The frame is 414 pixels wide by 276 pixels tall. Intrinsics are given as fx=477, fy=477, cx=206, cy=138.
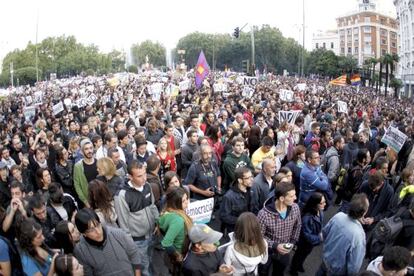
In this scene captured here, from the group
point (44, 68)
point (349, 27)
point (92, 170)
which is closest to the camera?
point (92, 170)

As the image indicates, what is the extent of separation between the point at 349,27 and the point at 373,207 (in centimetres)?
11238

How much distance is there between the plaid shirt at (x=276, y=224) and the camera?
203 inches

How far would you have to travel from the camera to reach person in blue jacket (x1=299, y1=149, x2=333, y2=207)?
6399mm

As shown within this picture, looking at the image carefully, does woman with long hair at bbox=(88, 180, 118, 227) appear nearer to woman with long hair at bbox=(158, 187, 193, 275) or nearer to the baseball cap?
woman with long hair at bbox=(158, 187, 193, 275)

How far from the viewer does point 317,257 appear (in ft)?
22.9

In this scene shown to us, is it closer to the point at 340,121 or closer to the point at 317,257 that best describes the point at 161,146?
the point at 317,257

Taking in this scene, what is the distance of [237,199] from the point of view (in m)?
5.90

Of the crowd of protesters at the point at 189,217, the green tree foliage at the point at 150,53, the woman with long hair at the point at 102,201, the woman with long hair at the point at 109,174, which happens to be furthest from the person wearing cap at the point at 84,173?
the green tree foliage at the point at 150,53

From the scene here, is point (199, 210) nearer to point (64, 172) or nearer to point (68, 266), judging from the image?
point (68, 266)

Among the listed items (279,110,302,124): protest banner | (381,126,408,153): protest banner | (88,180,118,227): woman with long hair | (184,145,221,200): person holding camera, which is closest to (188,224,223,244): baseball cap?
(88,180,118,227): woman with long hair

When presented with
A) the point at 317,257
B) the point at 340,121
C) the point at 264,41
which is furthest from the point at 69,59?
the point at 317,257

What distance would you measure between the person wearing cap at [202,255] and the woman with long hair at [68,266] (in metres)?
0.91

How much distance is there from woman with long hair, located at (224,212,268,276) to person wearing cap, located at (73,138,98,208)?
2.92 m

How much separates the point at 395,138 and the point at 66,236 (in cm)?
585
